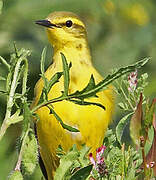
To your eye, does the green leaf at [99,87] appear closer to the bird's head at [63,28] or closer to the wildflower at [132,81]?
the wildflower at [132,81]

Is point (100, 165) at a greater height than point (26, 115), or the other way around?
point (26, 115)

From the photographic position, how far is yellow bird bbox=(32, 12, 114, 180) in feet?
11.0

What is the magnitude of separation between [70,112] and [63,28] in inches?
33.4

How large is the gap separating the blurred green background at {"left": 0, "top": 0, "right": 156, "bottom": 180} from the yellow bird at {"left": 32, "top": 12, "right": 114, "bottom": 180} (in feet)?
1.69

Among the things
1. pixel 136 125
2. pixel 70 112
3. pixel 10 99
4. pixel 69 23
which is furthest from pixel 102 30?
pixel 10 99

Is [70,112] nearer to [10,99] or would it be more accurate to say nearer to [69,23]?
[69,23]

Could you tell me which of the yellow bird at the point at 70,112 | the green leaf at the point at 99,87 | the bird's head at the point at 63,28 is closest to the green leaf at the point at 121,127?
the green leaf at the point at 99,87

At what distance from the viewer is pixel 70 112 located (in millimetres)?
3357

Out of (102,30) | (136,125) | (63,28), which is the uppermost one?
(102,30)

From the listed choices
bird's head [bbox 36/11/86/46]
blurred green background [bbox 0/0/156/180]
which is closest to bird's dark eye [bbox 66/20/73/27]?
bird's head [bbox 36/11/86/46]

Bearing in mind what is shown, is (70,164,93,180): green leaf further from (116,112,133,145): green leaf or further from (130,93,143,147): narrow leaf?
(116,112,133,145): green leaf

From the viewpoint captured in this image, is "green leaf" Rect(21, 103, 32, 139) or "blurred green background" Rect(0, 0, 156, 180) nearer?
"green leaf" Rect(21, 103, 32, 139)

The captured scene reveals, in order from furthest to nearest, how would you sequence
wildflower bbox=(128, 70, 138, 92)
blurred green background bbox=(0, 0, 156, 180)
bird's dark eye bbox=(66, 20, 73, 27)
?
blurred green background bbox=(0, 0, 156, 180) < bird's dark eye bbox=(66, 20, 73, 27) < wildflower bbox=(128, 70, 138, 92)

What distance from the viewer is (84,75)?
352 cm
